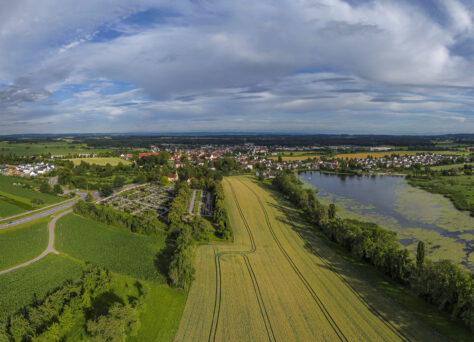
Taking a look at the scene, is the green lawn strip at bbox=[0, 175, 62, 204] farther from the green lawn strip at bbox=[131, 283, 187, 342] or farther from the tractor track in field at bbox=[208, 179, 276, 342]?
the tractor track in field at bbox=[208, 179, 276, 342]

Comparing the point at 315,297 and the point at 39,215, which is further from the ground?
the point at 39,215

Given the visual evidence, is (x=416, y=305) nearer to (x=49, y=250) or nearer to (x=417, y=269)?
(x=417, y=269)

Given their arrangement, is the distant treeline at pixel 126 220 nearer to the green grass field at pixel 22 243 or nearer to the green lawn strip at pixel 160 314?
the green grass field at pixel 22 243

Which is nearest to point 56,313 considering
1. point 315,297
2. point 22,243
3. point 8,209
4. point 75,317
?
point 75,317

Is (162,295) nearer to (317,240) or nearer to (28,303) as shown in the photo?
(28,303)

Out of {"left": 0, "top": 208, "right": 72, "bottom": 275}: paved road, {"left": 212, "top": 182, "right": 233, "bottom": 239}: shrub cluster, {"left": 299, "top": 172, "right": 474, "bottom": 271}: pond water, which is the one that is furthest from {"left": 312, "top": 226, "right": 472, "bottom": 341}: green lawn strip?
{"left": 0, "top": 208, "right": 72, "bottom": 275}: paved road
